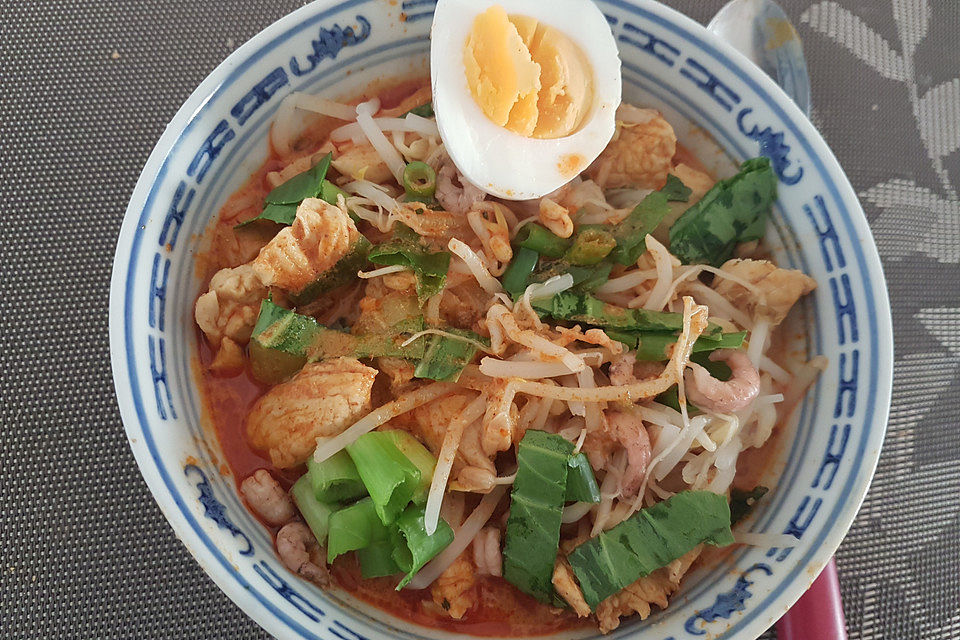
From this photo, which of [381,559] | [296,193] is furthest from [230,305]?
[381,559]

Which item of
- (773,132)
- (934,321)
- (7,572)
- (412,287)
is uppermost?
(773,132)

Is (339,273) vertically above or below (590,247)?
below

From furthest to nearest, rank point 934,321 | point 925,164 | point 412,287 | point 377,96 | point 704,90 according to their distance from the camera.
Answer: point 925,164
point 934,321
point 377,96
point 704,90
point 412,287

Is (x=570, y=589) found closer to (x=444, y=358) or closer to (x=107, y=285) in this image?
(x=444, y=358)

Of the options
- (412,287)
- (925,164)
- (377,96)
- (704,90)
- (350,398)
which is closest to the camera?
(350,398)

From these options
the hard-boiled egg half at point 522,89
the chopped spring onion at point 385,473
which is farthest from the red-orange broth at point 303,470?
the hard-boiled egg half at point 522,89

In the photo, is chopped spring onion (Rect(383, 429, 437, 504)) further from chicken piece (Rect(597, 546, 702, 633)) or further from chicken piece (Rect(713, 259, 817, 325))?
chicken piece (Rect(713, 259, 817, 325))

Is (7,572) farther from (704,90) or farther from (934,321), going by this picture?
(934,321)

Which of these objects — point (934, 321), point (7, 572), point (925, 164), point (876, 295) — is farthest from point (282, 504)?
point (925, 164)
